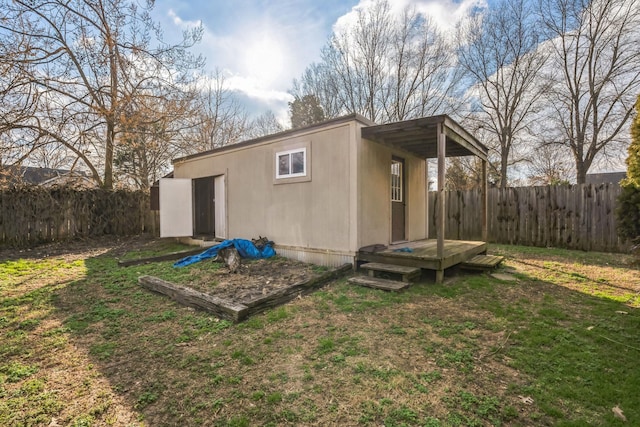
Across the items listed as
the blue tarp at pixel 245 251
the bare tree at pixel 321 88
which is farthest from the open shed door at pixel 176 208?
the bare tree at pixel 321 88

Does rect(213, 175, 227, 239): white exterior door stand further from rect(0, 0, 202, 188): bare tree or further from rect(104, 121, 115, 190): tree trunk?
rect(104, 121, 115, 190): tree trunk

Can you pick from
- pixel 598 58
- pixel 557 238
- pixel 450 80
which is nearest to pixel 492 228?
pixel 557 238

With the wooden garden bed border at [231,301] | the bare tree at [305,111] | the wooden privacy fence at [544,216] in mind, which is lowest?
the wooden garden bed border at [231,301]

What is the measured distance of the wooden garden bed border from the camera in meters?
3.54

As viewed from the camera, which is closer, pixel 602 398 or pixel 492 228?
pixel 602 398

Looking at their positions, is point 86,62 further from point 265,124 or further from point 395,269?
Answer: point 265,124

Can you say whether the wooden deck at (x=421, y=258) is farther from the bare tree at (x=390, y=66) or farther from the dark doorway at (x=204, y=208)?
the bare tree at (x=390, y=66)

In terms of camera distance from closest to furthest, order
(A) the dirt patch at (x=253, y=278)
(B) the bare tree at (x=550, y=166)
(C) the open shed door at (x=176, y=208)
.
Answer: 1. (A) the dirt patch at (x=253, y=278)
2. (C) the open shed door at (x=176, y=208)
3. (B) the bare tree at (x=550, y=166)

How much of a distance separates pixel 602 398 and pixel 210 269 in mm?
5524

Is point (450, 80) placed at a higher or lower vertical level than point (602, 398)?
higher

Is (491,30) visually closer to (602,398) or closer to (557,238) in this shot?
(557,238)

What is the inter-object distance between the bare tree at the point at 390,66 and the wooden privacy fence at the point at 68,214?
1218cm

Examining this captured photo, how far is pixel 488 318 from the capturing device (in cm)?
347

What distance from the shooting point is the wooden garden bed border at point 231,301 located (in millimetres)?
3543
